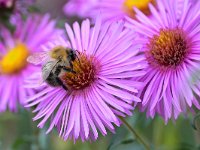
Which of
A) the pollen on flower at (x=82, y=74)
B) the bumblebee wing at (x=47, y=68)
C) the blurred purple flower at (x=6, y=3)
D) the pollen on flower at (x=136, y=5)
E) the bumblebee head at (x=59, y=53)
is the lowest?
the pollen on flower at (x=82, y=74)

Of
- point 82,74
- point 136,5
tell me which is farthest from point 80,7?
point 82,74

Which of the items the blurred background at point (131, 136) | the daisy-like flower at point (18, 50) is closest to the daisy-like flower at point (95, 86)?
the blurred background at point (131, 136)

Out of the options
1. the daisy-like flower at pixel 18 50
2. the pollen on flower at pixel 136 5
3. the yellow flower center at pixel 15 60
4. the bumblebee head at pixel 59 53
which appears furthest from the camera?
the yellow flower center at pixel 15 60

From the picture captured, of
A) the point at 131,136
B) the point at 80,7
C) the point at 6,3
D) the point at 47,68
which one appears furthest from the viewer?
the point at 80,7

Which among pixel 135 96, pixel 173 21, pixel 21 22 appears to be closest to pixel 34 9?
pixel 21 22

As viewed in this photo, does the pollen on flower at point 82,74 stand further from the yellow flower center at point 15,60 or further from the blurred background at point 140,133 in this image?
the yellow flower center at point 15,60

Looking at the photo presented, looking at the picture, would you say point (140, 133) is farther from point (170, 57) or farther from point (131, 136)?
point (170, 57)

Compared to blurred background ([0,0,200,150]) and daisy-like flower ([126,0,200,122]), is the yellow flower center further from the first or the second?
daisy-like flower ([126,0,200,122])

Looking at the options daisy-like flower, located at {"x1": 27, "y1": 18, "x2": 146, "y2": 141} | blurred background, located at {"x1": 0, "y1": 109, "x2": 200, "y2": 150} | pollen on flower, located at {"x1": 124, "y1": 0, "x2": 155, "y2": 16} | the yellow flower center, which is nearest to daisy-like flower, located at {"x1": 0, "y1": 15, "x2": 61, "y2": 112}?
the yellow flower center
